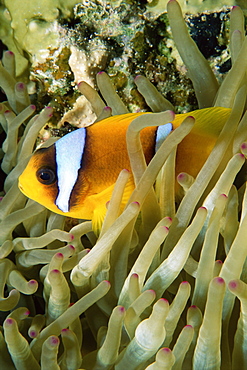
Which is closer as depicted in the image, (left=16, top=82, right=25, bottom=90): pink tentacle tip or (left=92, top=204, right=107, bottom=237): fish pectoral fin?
(left=92, top=204, right=107, bottom=237): fish pectoral fin

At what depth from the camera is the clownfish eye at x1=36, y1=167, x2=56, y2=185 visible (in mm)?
991

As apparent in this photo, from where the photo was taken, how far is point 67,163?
1.00 meters

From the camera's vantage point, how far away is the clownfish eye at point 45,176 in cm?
99

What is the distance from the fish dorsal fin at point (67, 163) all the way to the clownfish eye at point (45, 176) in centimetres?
2

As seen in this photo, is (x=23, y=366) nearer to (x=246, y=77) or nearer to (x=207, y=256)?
(x=207, y=256)

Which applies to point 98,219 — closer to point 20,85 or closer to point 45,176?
point 45,176

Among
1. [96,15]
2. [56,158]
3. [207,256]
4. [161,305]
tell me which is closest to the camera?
[161,305]

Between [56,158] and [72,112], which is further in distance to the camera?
[72,112]

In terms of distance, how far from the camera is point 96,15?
4.49ft

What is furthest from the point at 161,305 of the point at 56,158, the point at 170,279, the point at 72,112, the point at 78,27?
the point at 78,27

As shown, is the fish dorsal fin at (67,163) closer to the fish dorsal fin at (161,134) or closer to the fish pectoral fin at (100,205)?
the fish pectoral fin at (100,205)

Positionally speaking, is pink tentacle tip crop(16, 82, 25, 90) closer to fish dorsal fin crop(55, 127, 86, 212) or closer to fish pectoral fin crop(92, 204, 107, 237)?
fish dorsal fin crop(55, 127, 86, 212)

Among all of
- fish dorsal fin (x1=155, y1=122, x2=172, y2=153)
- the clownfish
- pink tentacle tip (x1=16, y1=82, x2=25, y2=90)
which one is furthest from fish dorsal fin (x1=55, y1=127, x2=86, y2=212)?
pink tentacle tip (x1=16, y1=82, x2=25, y2=90)

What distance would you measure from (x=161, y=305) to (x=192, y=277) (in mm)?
268
